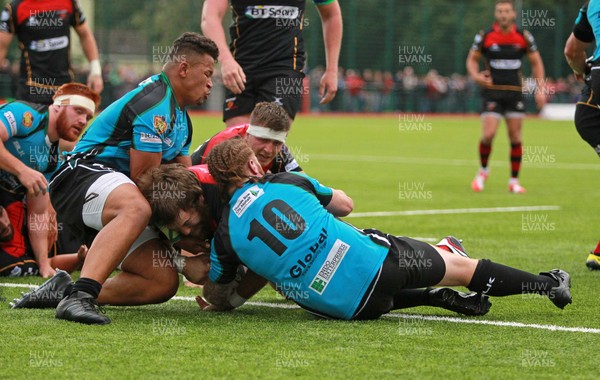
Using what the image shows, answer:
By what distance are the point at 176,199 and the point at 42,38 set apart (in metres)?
5.01

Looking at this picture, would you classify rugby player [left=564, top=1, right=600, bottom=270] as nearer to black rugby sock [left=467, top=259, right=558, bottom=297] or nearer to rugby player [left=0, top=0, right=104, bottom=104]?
black rugby sock [left=467, top=259, right=558, bottom=297]

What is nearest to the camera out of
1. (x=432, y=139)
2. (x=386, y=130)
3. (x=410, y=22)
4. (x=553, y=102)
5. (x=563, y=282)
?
(x=563, y=282)

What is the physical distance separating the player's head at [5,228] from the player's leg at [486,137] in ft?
27.0

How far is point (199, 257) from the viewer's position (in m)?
5.59

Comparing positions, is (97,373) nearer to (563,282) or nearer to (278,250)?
(278,250)

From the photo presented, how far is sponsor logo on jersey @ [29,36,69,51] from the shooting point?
9.64 metres

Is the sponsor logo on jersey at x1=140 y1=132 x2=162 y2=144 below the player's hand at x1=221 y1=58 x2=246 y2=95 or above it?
below

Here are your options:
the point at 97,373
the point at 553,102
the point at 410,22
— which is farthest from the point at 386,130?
the point at 97,373

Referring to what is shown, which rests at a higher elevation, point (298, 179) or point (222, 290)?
point (298, 179)

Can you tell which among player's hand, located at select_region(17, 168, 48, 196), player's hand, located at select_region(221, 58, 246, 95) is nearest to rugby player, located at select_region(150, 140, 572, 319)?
player's hand, located at select_region(17, 168, 48, 196)

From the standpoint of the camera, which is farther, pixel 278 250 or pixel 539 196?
pixel 539 196

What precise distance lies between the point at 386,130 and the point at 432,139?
4026mm

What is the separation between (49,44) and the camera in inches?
382

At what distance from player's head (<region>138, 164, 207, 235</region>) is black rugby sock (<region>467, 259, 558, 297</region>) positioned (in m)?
1.49
